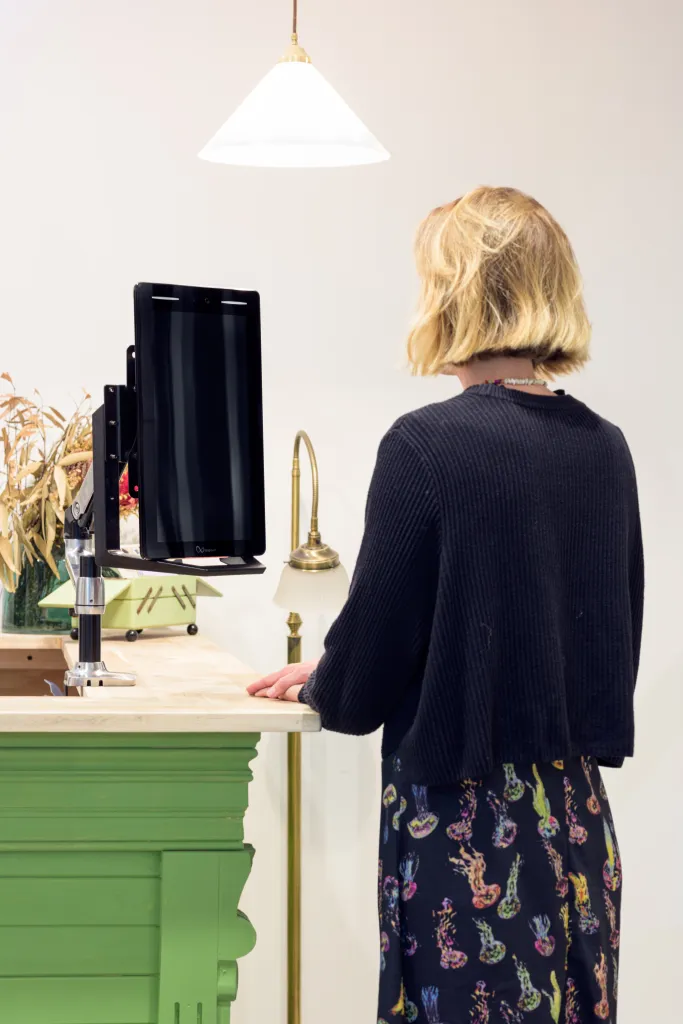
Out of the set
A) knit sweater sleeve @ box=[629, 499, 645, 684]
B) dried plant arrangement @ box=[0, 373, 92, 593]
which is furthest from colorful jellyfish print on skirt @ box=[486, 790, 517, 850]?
dried plant arrangement @ box=[0, 373, 92, 593]

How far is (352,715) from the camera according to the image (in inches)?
54.9

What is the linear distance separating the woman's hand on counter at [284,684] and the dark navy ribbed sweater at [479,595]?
0.03m

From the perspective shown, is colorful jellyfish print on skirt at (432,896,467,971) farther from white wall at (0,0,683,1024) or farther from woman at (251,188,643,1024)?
white wall at (0,0,683,1024)

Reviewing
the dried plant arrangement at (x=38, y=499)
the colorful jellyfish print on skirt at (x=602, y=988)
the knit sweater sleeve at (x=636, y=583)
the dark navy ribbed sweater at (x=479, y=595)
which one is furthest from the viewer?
the dried plant arrangement at (x=38, y=499)

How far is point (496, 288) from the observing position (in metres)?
1.42

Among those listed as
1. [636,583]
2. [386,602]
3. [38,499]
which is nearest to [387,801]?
[386,602]

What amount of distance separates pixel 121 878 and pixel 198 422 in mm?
578

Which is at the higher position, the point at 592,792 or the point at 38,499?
the point at 38,499

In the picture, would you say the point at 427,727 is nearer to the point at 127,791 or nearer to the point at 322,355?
the point at 127,791

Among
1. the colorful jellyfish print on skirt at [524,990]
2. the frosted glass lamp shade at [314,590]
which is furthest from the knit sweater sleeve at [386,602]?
the frosted glass lamp shade at [314,590]

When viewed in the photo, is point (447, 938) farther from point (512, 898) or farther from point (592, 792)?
point (592, 792)

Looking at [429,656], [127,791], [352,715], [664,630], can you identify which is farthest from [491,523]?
[664,630]

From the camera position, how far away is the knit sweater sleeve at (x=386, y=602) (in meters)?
1.34

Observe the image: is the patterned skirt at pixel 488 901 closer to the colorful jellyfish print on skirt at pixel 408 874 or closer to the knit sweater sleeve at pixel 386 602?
Answer: the colorful jellyfish print on skirt at pixel 408 874
